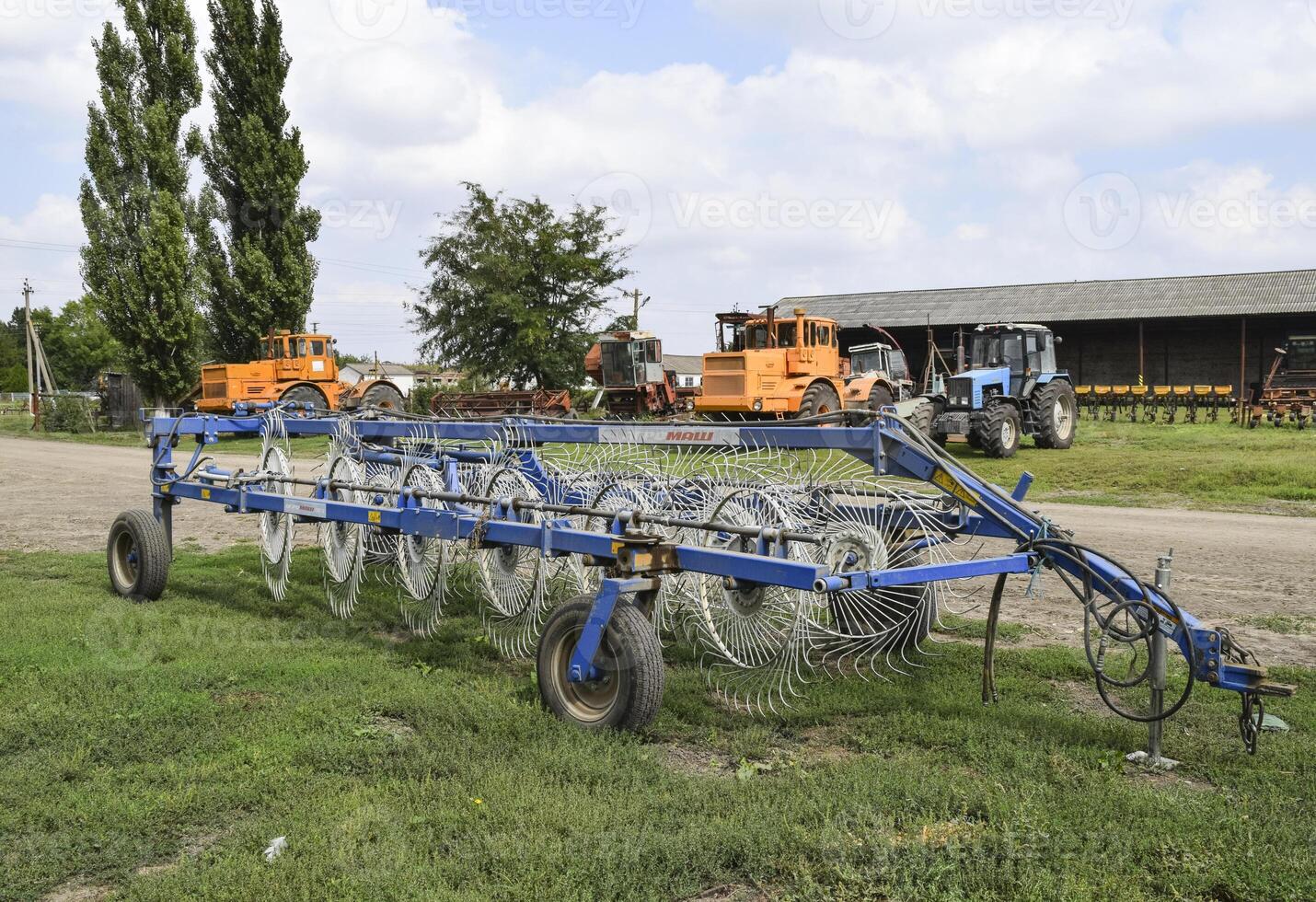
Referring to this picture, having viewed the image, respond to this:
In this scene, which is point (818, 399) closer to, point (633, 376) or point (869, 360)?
point (869, 360)

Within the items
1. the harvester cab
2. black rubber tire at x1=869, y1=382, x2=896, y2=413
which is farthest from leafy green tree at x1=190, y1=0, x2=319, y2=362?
black rubber tire at x1=869, y1=382, x2=896, y2=413

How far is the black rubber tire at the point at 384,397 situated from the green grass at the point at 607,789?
22.4 m

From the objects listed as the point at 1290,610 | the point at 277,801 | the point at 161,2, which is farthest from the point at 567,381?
the point at 277,801

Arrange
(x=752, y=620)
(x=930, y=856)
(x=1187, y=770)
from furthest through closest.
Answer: (x=752, y=620) → (x=1187, y=770) → (x=930, y=856)

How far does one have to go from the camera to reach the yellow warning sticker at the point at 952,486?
4910mm

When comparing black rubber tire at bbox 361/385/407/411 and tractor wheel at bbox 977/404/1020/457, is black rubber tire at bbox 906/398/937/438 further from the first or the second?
black rubber tire at bbox 361/385/407/411

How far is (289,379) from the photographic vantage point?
28078 millimetres

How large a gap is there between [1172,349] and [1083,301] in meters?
3.48

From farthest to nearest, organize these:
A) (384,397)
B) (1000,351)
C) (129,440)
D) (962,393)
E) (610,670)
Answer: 1. (129,440)
2. (384,397)
3. (1000,351)
4. (962,393)
5. (610,670)

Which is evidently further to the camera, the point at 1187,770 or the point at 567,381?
the point at 567,381

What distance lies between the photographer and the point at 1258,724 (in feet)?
14.2

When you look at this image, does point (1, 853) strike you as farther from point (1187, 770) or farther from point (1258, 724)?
point (1258, 724)

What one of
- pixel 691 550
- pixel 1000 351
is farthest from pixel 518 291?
pixel 691 550

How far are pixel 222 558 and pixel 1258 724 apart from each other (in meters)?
8.49
